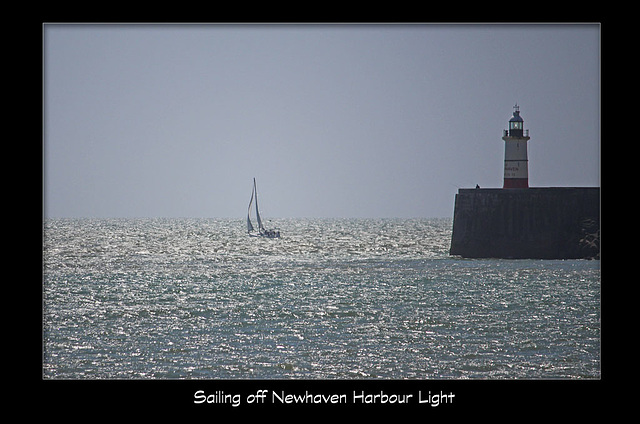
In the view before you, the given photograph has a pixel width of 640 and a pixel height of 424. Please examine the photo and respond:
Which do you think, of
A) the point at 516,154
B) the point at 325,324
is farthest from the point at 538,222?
the point at 325,324

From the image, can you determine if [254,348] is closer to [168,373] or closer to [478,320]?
[168,373]

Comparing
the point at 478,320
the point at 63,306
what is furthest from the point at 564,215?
the point at 63,306

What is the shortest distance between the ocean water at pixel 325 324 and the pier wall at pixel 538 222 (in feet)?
15.7

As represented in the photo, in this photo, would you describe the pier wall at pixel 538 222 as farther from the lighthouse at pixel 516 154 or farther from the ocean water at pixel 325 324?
the ocean water at pixel 325 324

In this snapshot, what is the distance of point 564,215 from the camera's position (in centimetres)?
4050

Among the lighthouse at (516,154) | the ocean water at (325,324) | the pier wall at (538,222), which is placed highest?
the lighthouse at (516,154)

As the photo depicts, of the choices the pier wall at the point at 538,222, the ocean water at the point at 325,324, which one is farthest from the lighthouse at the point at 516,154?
the ocean water at the point at 325,324

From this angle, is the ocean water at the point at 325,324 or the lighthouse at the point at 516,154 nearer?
the ocean water at the point at 325,324

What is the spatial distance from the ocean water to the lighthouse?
6.95 m

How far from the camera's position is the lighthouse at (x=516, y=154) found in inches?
1641

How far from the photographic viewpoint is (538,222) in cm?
4069

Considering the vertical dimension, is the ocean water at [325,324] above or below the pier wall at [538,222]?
below
